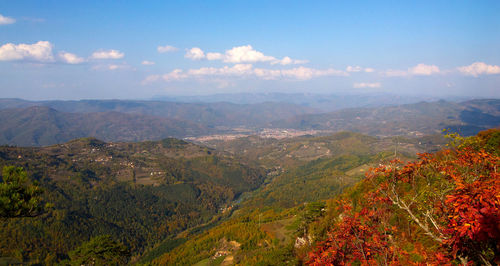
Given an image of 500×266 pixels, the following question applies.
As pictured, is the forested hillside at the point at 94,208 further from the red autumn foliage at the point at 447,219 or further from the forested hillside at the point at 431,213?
the red autumn foliage at the point at 447,219

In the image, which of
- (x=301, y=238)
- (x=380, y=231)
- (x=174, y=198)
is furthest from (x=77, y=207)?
(x=380, y=231)

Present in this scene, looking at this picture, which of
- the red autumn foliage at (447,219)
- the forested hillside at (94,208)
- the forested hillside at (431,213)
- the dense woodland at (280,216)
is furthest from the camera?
the forested hillside at (94,208)

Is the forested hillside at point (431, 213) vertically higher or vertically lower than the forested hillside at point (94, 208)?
higher

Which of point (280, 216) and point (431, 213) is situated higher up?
point (431, 213)

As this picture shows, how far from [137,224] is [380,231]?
153532 mm

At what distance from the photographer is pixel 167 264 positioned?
278 ft

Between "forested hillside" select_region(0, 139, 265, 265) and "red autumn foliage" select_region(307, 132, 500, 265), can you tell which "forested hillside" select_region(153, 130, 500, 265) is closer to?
"red autumn foliage" select_region(307, 132, 500, 265)

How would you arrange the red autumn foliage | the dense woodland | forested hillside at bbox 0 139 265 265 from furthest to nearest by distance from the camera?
forested hillside at bbox 0 139 265 265 < the dense woodland < the red autumn foliage

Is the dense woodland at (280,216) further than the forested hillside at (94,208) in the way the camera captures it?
No

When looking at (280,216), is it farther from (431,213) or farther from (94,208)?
(94,208)

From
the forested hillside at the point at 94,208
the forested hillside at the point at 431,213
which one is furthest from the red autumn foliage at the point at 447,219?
the forested hillside at the point at 94,208

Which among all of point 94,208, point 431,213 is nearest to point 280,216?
point 431,213

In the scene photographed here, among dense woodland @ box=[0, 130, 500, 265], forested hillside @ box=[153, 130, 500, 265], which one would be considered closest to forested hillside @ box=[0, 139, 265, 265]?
dense woodland @ box=[0, 130, 500, 265]

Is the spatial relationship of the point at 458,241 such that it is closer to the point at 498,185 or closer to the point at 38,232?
the point at 498,185
